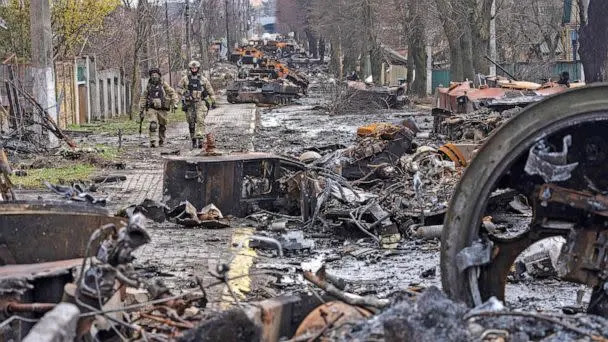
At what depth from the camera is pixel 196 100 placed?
2300cm

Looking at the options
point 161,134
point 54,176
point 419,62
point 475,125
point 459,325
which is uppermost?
point 419,62

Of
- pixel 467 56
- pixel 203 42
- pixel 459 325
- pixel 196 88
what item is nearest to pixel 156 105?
pixel 196 88

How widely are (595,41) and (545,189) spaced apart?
12011 mm

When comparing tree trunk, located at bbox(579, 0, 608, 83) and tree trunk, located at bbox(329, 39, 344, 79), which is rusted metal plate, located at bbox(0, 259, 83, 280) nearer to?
tree trunk, located at bbox(579, 0, 608, 83)

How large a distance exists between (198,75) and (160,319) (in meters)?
18.0

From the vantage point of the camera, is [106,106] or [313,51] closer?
[106,106]

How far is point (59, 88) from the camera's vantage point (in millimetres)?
30234

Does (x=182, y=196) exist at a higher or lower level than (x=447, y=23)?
lower

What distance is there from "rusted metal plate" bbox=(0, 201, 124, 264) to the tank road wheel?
7.54 ft

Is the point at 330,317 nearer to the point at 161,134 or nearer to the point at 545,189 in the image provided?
the point at 545,189

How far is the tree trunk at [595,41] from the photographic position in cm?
1612

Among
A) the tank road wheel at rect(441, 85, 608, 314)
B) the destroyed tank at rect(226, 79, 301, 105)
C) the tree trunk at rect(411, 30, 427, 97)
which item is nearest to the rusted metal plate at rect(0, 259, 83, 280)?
the tank road wheel at rect(441, 85, 608, 314)

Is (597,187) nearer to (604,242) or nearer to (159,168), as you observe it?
(604,242)

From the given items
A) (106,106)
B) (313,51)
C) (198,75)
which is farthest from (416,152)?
(313,51)
